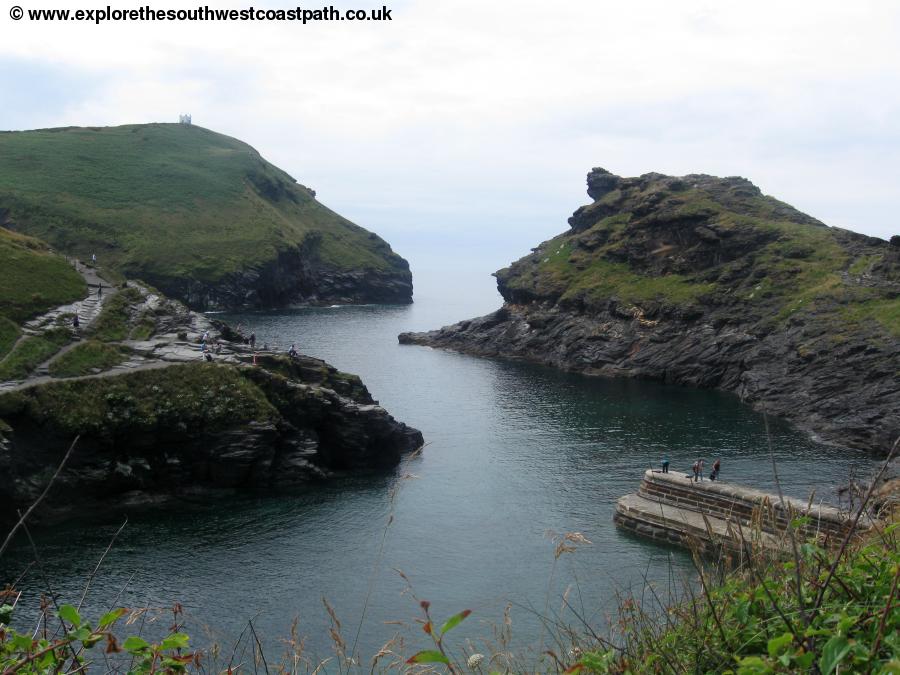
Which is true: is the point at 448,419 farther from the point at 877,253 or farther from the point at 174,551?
the point at 877,253

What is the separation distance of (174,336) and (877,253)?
110m

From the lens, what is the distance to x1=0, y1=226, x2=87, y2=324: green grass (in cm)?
7538

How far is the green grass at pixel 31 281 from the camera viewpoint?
75.4 metres

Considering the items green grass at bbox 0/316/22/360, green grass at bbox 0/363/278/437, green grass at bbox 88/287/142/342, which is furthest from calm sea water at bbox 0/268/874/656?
green grass at bbox 88/287/142/342

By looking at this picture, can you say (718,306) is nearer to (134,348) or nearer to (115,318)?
(115,318)

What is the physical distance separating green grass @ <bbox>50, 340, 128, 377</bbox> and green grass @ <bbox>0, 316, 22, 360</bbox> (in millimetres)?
4106

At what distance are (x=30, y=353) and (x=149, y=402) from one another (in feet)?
42.0

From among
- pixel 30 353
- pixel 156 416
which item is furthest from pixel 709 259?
pixel 30 353

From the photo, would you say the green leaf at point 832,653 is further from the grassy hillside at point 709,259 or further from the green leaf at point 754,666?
the grassy hillside at point 709,259

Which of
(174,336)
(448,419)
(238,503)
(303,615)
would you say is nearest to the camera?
(303,615)

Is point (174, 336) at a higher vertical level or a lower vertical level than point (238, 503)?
higher

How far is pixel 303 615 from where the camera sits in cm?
3869

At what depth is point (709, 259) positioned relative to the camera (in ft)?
456

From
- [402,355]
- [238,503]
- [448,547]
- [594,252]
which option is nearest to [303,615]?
[448,547]
